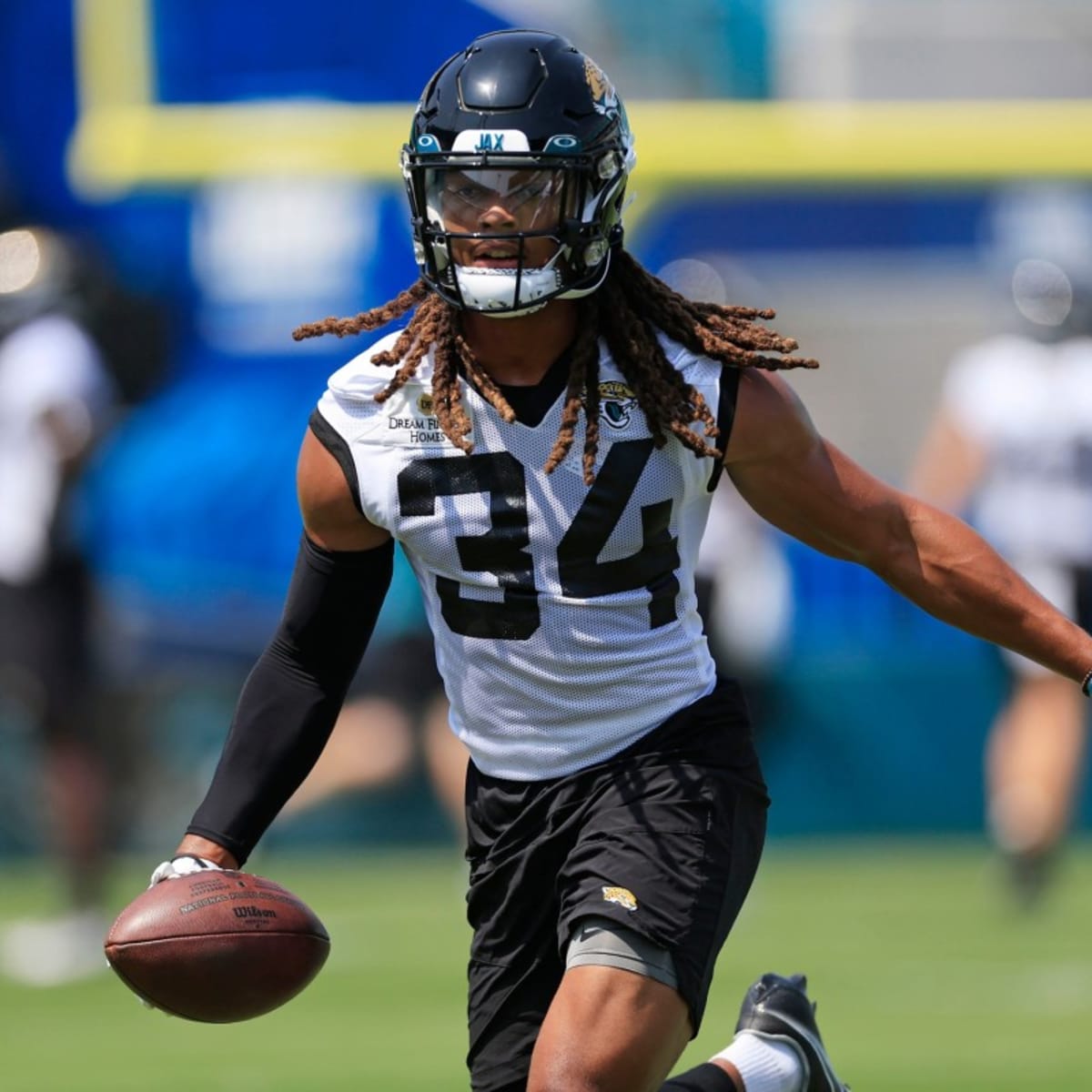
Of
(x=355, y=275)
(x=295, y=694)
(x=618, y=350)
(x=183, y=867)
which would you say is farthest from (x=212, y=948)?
(x=355, y=275)

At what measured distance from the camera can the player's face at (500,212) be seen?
13.7 ft

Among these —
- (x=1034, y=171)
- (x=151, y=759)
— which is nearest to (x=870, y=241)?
(x=1034, y=171)

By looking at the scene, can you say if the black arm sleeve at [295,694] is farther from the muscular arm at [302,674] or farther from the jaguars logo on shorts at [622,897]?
the jaguars logo on shorts at [622,897]

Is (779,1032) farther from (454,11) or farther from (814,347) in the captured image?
(814,347)

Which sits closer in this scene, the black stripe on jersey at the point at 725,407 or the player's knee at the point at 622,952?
the player's knee at the point at 622,952

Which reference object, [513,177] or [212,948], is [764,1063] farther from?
[513,177]

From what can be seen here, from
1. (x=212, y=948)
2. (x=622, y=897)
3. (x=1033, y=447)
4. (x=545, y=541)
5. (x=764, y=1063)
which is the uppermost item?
(x=545, y=541)

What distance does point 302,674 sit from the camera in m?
4.44

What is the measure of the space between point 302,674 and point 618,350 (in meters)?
0.81

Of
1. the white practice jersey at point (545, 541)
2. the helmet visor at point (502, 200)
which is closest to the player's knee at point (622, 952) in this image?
the white practice jersey at point (545, 541)

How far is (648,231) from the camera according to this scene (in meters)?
12.3

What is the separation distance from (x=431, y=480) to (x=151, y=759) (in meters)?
7.31

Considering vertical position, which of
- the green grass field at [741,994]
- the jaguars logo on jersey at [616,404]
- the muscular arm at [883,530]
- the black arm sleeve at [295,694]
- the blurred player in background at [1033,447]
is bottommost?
the green grass field at [741,994]

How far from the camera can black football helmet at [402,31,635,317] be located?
164 inches
